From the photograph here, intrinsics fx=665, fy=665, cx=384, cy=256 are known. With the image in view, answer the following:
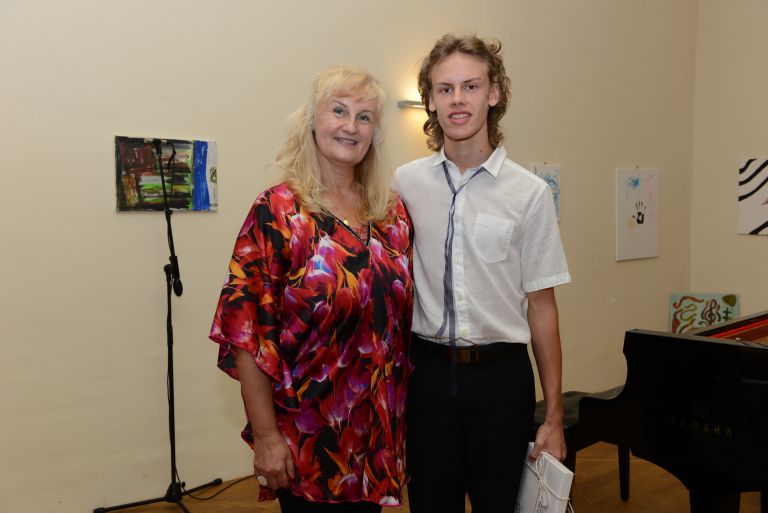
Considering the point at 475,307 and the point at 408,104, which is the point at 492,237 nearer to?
the point at 475,307

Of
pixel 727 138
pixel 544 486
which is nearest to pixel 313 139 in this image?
pixel 544 486

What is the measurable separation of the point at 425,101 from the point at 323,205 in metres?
0.66

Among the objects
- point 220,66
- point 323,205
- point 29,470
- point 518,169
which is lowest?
point 29,470

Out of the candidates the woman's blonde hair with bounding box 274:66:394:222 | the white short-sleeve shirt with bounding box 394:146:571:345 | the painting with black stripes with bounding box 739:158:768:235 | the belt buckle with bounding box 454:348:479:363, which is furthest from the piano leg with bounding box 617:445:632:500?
the painting with black stripes with bounding box 739:158:768:235

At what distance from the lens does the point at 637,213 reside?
16.8 ft

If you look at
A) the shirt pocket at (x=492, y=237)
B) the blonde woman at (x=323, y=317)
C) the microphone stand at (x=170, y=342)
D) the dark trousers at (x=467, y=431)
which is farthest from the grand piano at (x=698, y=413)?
the microphone stand at (x=170, y=342)

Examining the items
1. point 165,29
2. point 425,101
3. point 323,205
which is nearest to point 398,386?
point 323,205

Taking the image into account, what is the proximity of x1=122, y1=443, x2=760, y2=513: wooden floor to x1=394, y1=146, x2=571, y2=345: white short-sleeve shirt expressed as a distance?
5.46 feet

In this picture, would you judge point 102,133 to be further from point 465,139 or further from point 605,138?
point 605,138

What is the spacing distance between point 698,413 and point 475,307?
791mm

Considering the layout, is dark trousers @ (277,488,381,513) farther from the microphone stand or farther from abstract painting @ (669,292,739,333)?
abstract painting @ (669,292,739,333)

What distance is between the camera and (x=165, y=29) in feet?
10.4

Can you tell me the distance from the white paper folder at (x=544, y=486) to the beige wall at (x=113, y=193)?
1959 mm

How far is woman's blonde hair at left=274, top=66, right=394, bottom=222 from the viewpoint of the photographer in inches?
66.1
